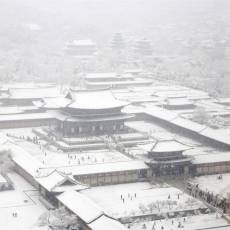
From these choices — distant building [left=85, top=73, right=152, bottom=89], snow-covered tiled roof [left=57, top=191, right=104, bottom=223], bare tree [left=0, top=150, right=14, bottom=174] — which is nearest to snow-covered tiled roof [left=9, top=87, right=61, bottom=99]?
distant building [left=85, top=73, right=152, bottom=89]

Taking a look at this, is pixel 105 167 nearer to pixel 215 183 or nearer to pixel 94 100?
pixel 215 183

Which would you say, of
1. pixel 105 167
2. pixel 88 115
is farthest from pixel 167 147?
pixel 88 115

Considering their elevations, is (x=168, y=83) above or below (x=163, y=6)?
below

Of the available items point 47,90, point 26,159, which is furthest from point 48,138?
point 47,90

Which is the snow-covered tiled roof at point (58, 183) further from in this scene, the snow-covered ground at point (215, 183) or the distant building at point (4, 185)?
the snow-covered ground at point (215, 183)

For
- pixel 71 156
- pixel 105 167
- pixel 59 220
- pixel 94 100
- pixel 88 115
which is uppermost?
pixel 94 100

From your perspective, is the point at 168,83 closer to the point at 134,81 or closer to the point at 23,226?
the point at 134,81
